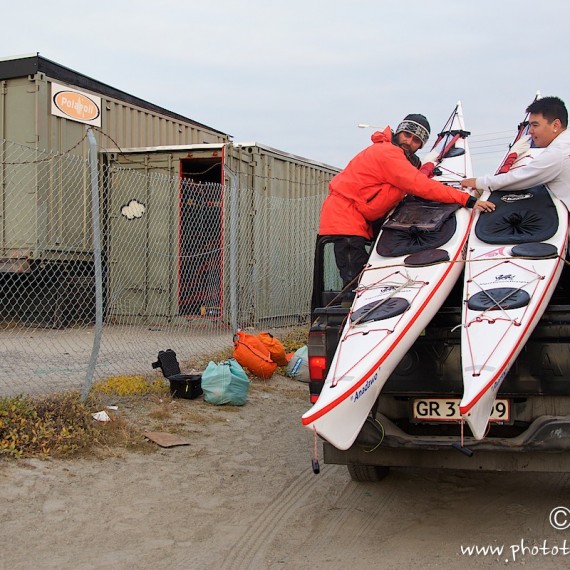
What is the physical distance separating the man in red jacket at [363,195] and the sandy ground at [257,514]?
1.68 meters

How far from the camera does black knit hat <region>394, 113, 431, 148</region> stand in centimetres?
591

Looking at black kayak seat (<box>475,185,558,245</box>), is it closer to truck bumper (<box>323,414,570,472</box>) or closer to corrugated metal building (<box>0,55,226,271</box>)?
truck bumper (<box>323,414,570,472</box>)

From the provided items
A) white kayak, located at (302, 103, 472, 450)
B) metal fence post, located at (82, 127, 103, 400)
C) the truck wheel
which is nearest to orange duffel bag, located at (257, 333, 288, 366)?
metal fence post, located at (82, 127, 103, 400)

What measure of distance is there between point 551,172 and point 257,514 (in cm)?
317

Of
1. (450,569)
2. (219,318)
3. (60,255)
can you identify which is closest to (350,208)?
(450,569)

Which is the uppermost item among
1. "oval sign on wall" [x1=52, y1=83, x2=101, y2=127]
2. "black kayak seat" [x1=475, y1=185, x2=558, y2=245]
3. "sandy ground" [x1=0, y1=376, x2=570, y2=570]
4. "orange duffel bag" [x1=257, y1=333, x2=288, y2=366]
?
"oval sign on wall" [x1=52, y1=83, x2=101, y2=127]

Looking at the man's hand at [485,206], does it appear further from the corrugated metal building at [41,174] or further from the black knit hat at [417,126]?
the corrugated metal building at [41,174]

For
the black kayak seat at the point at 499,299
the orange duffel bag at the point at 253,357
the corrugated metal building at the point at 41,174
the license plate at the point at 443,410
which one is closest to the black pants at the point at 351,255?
the black kayak seat at the point at 499,299

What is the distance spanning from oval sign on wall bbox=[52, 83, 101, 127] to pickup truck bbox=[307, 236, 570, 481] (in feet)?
29.0

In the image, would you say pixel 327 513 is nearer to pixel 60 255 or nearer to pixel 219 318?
pixel 219 318

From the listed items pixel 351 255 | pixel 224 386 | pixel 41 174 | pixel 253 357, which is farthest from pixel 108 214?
pixel 351 255

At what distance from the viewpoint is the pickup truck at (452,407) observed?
12.3ft

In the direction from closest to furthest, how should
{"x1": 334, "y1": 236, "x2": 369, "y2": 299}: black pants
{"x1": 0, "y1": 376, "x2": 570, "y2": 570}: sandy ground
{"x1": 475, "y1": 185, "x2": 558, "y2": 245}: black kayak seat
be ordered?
{"x1": 0, "y1": 376, "x2": 570, "y2": 570}: sandy ground → {"x1": 475, "y1": 185, "x2": 558, "y2": 245}: black kayak seat → {"x1": 334, "y1": 236, "x2": 369, "y2": 299}: black pants

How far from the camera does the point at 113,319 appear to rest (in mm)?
11109
